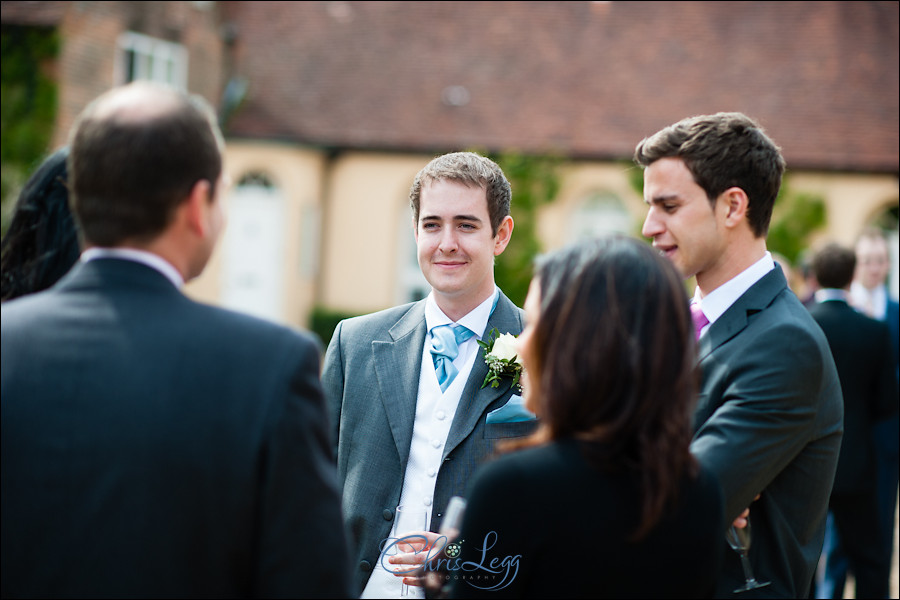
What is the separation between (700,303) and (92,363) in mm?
1868

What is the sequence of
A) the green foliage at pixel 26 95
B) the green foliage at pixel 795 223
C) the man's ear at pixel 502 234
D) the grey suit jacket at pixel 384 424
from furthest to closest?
the green foliage at pixel 795 223 < the green foliage at pixel 26 95 < the man's ear at pixel 502 234 < the grey suit jacket at pixel 384 424

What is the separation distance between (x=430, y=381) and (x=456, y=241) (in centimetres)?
52

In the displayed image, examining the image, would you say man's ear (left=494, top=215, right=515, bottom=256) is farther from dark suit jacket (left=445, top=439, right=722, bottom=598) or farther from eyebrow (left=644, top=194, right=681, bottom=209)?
dark suit jacket (left=445, top=439, right=722, bottom=598)

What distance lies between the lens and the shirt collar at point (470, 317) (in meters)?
3.45

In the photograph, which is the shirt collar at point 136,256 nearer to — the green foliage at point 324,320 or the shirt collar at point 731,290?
the shirt collar at point 731,290

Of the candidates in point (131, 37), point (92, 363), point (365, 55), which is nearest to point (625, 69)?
point (365, 55)

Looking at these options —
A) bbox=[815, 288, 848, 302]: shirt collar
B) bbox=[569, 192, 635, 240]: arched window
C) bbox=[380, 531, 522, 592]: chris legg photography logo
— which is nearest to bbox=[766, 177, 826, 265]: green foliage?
bbox=[569, 192, 635, 240]: arched window

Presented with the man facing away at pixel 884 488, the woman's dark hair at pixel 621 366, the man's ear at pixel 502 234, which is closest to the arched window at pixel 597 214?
the man facing away at pixel 884 488

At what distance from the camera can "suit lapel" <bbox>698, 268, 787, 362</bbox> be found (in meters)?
2.73

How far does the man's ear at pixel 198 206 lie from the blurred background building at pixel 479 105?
18360 millimetres

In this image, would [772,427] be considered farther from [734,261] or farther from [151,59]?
[151,59]

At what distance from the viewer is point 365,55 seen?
23.7 meters

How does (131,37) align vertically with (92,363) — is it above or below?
above

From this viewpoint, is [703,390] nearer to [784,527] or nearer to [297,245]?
[784,527]
